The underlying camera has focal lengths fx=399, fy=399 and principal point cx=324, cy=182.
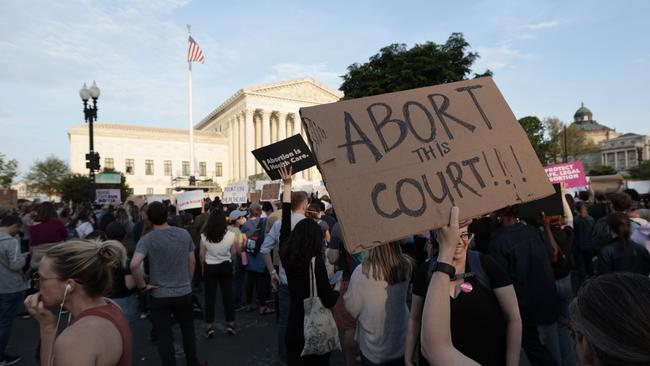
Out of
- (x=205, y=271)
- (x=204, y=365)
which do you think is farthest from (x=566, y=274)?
(x=205, y=271)

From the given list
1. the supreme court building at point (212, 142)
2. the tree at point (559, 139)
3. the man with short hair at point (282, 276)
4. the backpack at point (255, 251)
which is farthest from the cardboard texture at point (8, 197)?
the tree at point (559, 139)

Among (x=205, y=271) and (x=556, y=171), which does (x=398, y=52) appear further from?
(x=205, y=271)

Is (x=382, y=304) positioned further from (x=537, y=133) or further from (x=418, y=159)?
(x=537, y=133)

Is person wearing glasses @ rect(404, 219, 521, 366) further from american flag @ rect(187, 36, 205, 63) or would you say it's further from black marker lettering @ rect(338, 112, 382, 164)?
american flag @ rect(187, 36, 205, 63)

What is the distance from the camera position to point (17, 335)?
6156 mm

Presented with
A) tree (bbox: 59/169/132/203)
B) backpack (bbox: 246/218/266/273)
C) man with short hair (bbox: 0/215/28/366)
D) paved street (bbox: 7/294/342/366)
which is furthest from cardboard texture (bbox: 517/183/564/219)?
tree (bbox: 59/169/132/203)

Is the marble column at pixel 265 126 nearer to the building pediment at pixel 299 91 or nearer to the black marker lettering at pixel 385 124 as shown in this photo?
the building pediment at pixel 299 91

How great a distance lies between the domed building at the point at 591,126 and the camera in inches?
4646

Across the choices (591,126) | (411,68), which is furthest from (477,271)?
(591,126)

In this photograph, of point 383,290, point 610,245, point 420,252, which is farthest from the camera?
point 420,252

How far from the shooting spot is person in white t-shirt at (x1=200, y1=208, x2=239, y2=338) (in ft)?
19.3

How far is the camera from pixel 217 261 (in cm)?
591

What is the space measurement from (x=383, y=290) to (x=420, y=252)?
12.4 ft

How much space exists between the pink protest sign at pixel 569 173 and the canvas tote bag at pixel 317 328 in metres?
7.08
